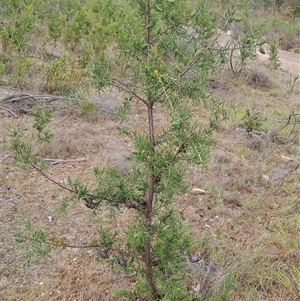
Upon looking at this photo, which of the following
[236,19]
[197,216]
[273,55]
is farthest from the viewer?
[273,55]

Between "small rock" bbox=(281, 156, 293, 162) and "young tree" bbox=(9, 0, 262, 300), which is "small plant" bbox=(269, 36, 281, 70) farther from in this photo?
"young tree" bbox=(9, 0, 262, 300)

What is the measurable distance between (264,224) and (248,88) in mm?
4352

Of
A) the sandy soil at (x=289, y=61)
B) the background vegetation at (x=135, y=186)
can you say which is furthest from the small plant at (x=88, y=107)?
the sandy soil at (x=289, y=61)

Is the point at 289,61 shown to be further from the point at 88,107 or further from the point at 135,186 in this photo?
the point at 135,186

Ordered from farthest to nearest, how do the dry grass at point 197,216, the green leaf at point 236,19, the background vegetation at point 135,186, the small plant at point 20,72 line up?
1. the small plant at point 20,72
2. the dry grass at point 197,216
3. the background vegetation at point 135,186
4. the green leaf at point 236,19

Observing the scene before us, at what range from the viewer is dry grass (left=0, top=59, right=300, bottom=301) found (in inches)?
81.5

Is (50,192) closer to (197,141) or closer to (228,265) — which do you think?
(228,265)

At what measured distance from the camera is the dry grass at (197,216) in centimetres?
207

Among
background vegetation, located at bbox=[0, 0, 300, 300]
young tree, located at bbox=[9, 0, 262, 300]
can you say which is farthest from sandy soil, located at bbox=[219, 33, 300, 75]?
young tree, located at bbox=[9, 0, 262, 300]

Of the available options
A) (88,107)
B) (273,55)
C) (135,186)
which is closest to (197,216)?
(135,186)

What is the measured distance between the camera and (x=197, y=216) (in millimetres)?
2756

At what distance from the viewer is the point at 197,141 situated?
4.10ft

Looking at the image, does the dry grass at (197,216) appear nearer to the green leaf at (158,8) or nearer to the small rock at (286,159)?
the small rock at (286,159)

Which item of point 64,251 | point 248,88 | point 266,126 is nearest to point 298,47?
point 248,88
